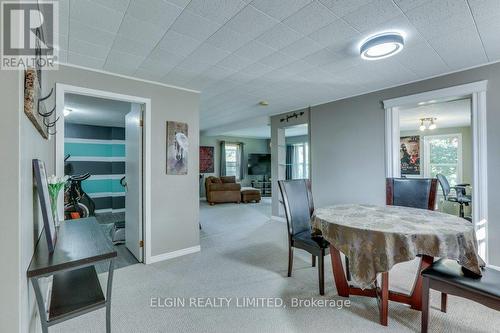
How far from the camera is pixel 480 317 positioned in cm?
192

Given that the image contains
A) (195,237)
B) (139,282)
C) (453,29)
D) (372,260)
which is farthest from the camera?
(195,237)

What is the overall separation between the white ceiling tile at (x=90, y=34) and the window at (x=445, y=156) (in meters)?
7.92

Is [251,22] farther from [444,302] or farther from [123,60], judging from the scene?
[444,302]

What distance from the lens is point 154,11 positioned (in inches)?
68.2

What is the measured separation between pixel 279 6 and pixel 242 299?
237cm

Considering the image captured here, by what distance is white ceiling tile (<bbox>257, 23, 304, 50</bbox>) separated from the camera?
1969 mm

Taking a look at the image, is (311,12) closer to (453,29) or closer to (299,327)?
(453,29)

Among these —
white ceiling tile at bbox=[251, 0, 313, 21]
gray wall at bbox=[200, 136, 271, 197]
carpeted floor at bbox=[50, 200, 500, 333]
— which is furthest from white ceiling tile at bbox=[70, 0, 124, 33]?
gray wall at bbox=[200, 136, 271, 197]

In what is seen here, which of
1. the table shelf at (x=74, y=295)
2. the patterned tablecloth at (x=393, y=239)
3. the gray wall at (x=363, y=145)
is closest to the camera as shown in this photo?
the table shelf at (x=74, y=295)

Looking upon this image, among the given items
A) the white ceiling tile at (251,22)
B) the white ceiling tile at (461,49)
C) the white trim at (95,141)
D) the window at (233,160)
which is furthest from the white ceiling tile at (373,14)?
the window at (233,160)

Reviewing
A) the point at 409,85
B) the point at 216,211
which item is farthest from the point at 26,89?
the point at 216,211

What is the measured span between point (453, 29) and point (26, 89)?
9.38 ft

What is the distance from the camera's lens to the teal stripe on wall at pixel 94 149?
6055 millimetres

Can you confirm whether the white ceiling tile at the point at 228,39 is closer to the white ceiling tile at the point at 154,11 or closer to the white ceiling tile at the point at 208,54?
the white ceiling tile at the point at 208,54
